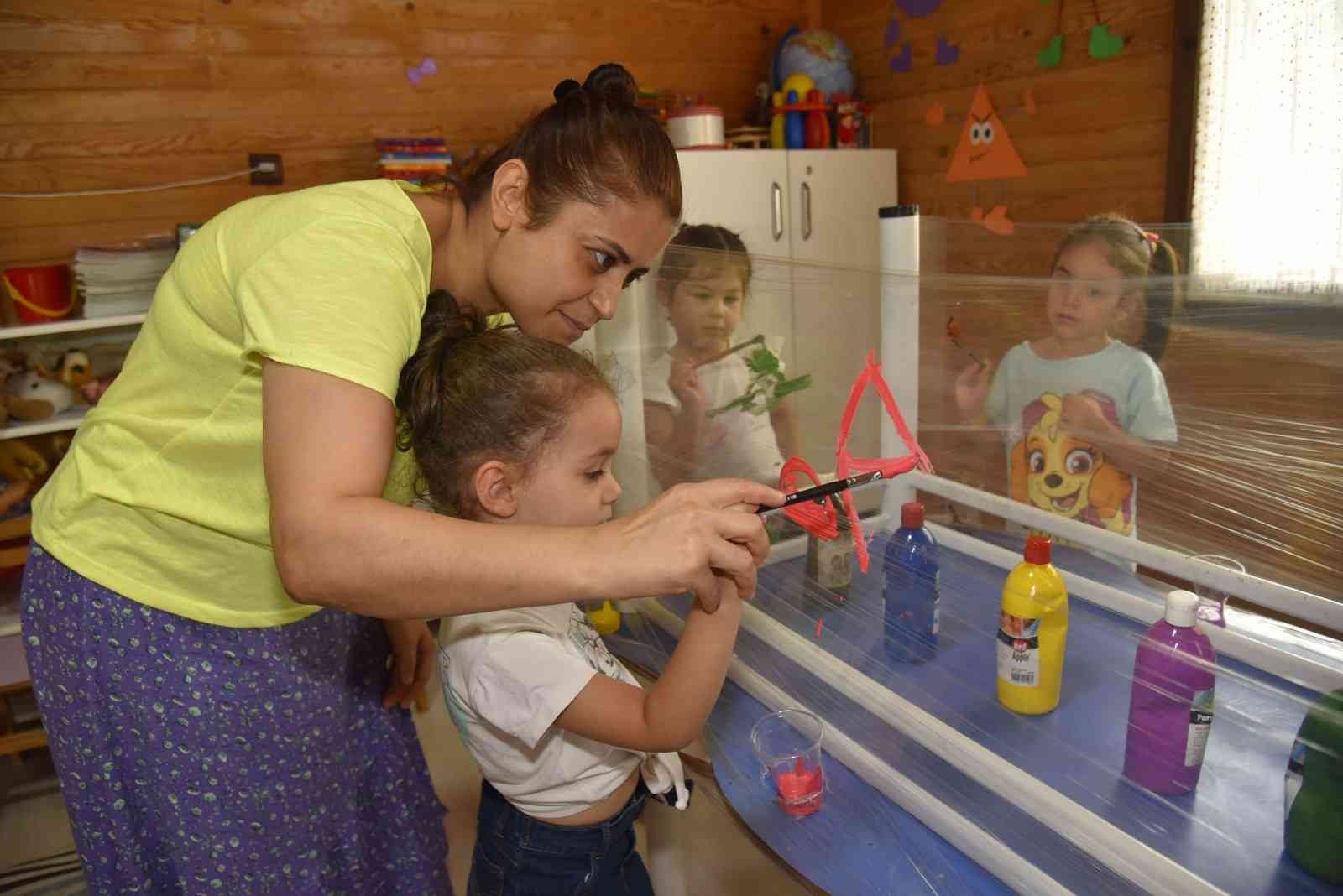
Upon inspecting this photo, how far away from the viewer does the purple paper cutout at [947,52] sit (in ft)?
10.3

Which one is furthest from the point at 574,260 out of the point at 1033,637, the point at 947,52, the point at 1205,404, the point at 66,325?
the point at 947,52

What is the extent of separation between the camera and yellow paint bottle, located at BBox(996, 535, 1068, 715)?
918 millimetres

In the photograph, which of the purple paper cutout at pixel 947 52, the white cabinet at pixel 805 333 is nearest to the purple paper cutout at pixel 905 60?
the purple paper cutout at pixel 947 52

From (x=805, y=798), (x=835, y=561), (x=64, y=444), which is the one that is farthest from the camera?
(x=64, y=444)

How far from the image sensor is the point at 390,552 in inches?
23.3

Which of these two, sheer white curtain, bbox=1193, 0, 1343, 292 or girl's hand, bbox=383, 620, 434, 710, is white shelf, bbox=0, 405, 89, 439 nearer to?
girl's hand, bbox=383, 620, 434, 710

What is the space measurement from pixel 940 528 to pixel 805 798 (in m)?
0.60

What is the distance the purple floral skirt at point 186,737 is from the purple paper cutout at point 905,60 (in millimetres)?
3013

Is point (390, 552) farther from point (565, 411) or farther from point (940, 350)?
point (940, 350)

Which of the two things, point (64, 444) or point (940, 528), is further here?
point (64, 444)

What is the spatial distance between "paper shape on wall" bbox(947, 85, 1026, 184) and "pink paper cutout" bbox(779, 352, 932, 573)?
2.02 metres

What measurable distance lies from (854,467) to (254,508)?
70 cm

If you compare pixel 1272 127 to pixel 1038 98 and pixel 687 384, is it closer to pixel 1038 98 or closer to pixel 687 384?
pixel 1038 98

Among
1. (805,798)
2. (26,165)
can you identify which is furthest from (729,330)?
(26,165)
